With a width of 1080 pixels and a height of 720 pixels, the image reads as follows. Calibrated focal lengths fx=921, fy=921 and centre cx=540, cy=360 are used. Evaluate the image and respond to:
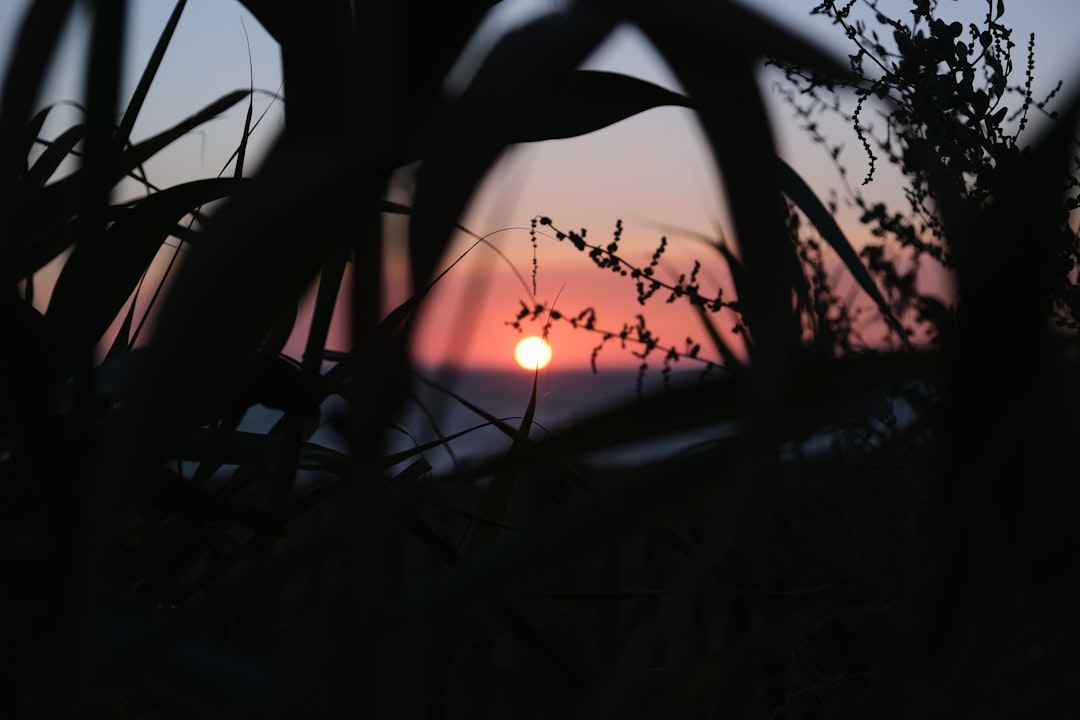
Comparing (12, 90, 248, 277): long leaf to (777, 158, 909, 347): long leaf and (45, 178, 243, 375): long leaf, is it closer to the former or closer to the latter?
(45, 178, 243, 375): long leaf

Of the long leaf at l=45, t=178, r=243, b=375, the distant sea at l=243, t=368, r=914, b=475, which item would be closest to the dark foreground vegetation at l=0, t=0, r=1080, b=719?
the distant sea at l=243, t=368, r=914, b=475

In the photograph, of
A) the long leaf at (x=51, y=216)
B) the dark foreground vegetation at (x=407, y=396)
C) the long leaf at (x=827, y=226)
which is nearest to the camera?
the dark foreground vegetation at (x=407, y=396)

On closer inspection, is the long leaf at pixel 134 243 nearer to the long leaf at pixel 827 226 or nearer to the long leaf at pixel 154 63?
the long leaf at pixel 154 63

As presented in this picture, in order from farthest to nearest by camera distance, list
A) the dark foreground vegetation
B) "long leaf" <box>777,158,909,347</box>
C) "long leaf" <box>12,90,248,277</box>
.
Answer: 1. "long leaf" <box>12,90,248,277</box>
2. "long leaf" <box>777,158,909,347</box>
3. the dark foreground vegetation

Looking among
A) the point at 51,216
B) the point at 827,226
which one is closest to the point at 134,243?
the point at 51,216

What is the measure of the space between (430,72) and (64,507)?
0.19 metres

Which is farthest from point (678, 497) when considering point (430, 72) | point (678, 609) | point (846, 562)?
point (846, 562)

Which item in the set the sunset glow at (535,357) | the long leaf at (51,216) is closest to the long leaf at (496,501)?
the sunset glow at (535,357)

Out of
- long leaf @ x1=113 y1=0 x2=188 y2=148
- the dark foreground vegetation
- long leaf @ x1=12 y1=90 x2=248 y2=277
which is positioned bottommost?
the dark foreground vegetation

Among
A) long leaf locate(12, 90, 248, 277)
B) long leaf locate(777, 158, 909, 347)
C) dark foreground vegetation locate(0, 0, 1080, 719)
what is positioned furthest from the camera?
long leaf locate(12, 90, 248, 277)

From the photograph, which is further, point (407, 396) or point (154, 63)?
point (154, 63)

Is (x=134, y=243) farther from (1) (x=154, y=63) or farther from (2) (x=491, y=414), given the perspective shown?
(2) (x=491, y=414)

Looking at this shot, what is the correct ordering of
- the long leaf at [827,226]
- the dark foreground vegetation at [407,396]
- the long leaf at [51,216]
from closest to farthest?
1. the dark foreground vegetation at [407,396]
2. the long leaf at [827,226]
3. the long leaf at [51,216]

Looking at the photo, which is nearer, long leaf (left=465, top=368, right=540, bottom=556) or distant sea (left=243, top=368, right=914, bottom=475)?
distant sea (left=243, top=368, right=914, bottom=475)
